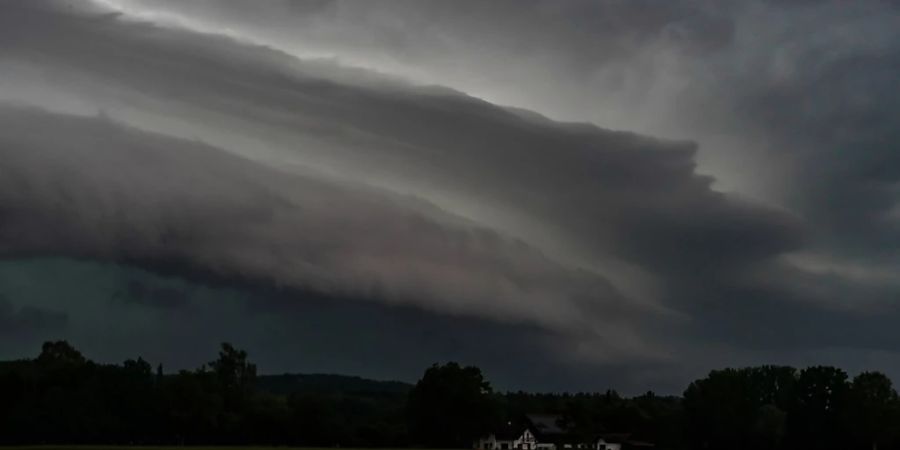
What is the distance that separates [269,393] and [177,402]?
24938mm

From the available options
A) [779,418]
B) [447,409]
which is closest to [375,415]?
[447,409]

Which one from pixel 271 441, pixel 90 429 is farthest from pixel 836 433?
pixel 90 429

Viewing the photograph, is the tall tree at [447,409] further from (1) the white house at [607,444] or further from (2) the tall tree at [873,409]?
(2) the tall tree at [873,409]

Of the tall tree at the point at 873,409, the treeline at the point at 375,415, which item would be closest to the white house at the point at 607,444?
the treeline at the point at 375,415

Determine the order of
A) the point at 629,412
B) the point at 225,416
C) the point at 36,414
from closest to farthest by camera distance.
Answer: the point at 36,414
the point at 225,416
the point at 629,412

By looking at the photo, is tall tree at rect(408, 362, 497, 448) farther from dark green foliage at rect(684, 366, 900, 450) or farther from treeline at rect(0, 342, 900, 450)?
dark green foliage at rect(684, 366, 900, 450)

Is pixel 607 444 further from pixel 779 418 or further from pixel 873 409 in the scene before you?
pixel 873 409

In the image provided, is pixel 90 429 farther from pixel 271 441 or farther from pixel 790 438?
pixel 790 438

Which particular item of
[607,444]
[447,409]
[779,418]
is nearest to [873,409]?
[779,418]

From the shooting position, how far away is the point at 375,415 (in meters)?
199

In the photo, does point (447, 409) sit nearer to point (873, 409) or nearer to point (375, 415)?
point (375, 415)

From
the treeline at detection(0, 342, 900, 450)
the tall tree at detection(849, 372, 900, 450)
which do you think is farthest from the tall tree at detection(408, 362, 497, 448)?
the tall tree at detection(849, 372, 900, 450)

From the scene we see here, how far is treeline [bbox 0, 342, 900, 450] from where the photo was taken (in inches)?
6422

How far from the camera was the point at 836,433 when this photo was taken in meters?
186
